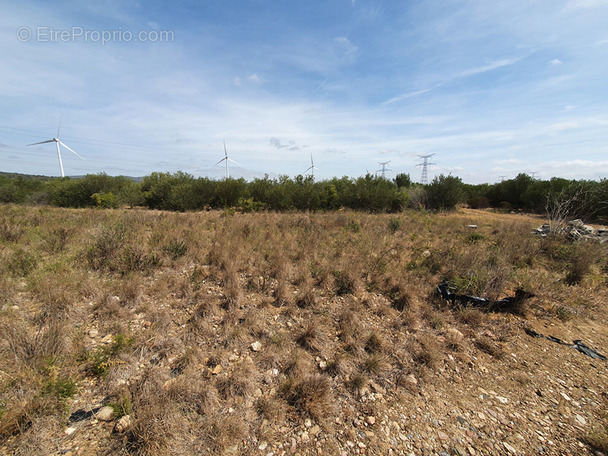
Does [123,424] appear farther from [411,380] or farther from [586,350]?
[586,350]

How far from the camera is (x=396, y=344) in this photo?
Answer: 3.14 m

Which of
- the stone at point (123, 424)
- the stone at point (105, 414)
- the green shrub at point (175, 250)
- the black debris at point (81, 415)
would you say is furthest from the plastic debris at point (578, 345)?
the green shrub at point (175, 250)

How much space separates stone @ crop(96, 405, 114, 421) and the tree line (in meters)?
15.5

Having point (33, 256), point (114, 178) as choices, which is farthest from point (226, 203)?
point (33, 256)

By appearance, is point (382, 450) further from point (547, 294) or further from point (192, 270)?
point (547, 294)

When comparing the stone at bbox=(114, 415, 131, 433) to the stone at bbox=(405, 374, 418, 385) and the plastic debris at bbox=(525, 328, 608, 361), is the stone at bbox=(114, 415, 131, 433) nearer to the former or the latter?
the stone at bbox=(405, 374, 418, 385)

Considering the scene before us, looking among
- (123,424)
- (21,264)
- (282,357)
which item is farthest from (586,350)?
(21,264)

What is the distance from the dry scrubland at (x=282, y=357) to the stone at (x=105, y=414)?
0.03 meters

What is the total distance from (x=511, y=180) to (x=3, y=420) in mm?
40024

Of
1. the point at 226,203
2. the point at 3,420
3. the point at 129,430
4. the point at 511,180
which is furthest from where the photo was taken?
the point at 511,180

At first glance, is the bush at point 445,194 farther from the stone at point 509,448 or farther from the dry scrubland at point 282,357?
the stone at point 509,448

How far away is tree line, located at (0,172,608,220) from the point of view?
60.6 ft

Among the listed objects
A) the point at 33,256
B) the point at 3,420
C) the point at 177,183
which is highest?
the point at 177,183

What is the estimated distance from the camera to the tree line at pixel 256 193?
60.6 ft
